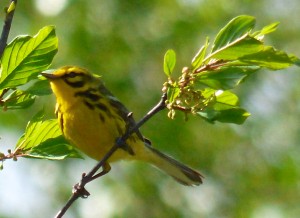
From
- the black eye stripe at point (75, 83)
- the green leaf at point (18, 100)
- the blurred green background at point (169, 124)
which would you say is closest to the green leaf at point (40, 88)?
the green leaf at point (18, 100)

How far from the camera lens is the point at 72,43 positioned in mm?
8766

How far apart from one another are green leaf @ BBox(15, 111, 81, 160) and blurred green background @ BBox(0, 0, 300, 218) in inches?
194

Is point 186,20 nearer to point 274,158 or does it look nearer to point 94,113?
point 274,158

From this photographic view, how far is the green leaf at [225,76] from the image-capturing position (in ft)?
8.79

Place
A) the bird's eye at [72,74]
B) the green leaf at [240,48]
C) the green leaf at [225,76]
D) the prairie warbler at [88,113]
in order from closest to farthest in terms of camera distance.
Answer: the green leaf at [240,48], the green leaf at [225,76], the prairie warbler at [88,113], the bird's eye at [72,74]

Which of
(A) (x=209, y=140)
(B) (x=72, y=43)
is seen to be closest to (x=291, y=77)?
(A) (x=209, y=140)

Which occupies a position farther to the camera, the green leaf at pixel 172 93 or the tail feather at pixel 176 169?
the tail feather at pixel 176 169

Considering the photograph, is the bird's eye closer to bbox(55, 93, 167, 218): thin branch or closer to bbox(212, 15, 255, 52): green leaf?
bbox(55, 93, 167, 218): thin branch

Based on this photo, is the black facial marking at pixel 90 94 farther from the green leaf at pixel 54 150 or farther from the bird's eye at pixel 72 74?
the green leaf at pixel 54 150

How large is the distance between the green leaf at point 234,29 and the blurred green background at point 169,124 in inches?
213

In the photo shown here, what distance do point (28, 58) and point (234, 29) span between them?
0.66 m

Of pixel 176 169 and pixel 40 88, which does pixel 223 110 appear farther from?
pixel 176 169

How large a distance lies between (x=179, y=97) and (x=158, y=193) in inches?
245

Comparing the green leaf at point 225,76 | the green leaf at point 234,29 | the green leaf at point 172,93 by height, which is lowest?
the green leaf at point 172,93
